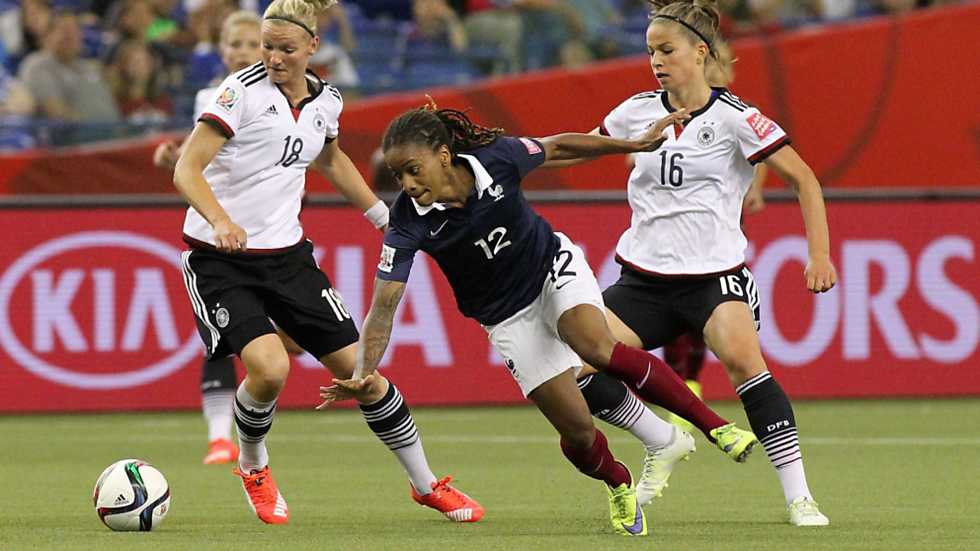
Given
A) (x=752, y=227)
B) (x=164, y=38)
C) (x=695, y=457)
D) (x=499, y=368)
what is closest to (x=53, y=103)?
(x=164, y=38)

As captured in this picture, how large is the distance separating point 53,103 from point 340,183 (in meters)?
7.49

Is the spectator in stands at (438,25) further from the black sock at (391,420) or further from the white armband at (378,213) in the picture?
the black sock at (391,420)

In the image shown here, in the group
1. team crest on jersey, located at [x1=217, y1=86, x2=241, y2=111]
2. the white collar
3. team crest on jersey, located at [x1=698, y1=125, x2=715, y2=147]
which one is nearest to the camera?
the white collar

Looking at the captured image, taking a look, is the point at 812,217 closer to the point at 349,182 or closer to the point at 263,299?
the point at 349,182

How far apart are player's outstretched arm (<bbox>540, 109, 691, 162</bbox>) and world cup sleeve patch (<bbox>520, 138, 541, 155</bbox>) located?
4cm

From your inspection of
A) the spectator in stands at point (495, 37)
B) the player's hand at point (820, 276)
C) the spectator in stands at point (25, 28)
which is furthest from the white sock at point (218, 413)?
the spectator in stands at point (495, 37)

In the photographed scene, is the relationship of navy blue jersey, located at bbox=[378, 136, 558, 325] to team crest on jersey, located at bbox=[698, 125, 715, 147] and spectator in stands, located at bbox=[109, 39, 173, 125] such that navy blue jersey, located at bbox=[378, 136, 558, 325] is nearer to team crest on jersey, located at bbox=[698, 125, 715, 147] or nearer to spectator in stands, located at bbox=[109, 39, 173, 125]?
team crest on jersey, located at bbox=[698, 125, 715, 147]

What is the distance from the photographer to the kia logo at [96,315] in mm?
12242

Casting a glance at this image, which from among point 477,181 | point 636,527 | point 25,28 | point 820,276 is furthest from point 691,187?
point 25,28

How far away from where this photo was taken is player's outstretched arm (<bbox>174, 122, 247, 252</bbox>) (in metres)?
6.77

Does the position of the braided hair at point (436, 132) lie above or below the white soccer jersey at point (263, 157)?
above

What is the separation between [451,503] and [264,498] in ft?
2.47

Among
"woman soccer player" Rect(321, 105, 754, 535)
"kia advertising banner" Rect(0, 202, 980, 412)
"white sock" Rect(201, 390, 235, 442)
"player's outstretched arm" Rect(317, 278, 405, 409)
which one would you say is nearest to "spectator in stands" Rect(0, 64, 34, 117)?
"kia advertising banner" Rect(0, 202, 980, 412)

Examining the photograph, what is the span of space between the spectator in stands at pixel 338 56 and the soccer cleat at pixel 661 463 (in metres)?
7.80
